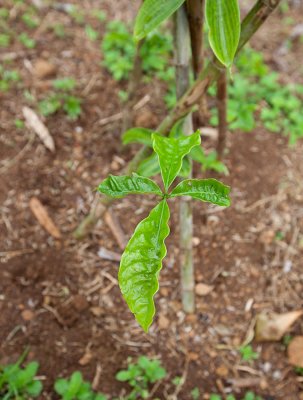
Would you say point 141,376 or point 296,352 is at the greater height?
point 141,376

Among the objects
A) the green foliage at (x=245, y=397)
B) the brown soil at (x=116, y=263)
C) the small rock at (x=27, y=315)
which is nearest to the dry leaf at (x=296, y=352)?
the brown soil at (x=116, y=263)

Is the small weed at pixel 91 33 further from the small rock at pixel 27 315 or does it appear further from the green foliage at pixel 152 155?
the small rock at pixel 27 315

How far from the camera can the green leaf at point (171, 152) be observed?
903 mm

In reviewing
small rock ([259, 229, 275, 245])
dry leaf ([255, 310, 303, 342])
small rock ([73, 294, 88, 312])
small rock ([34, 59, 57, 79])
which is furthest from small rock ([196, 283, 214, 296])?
small rock ([34, 59, 57, 79])

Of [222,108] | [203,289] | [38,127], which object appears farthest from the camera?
[38,127]

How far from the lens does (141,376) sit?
159 cm

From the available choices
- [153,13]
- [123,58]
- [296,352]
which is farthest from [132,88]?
[296,352]

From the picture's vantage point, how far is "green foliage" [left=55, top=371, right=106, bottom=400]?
4.75 ft

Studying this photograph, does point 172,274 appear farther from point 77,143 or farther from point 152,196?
point 77,143

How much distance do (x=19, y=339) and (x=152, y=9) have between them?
1190mm

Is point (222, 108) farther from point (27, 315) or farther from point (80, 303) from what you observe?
point (27, 315)

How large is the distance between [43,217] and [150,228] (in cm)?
110

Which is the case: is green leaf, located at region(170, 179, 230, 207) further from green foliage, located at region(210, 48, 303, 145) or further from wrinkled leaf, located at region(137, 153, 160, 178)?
green foliage, located at region(210, 48, 303, 145)

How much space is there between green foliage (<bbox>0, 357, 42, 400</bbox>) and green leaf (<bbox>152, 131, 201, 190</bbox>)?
36.1 inches
